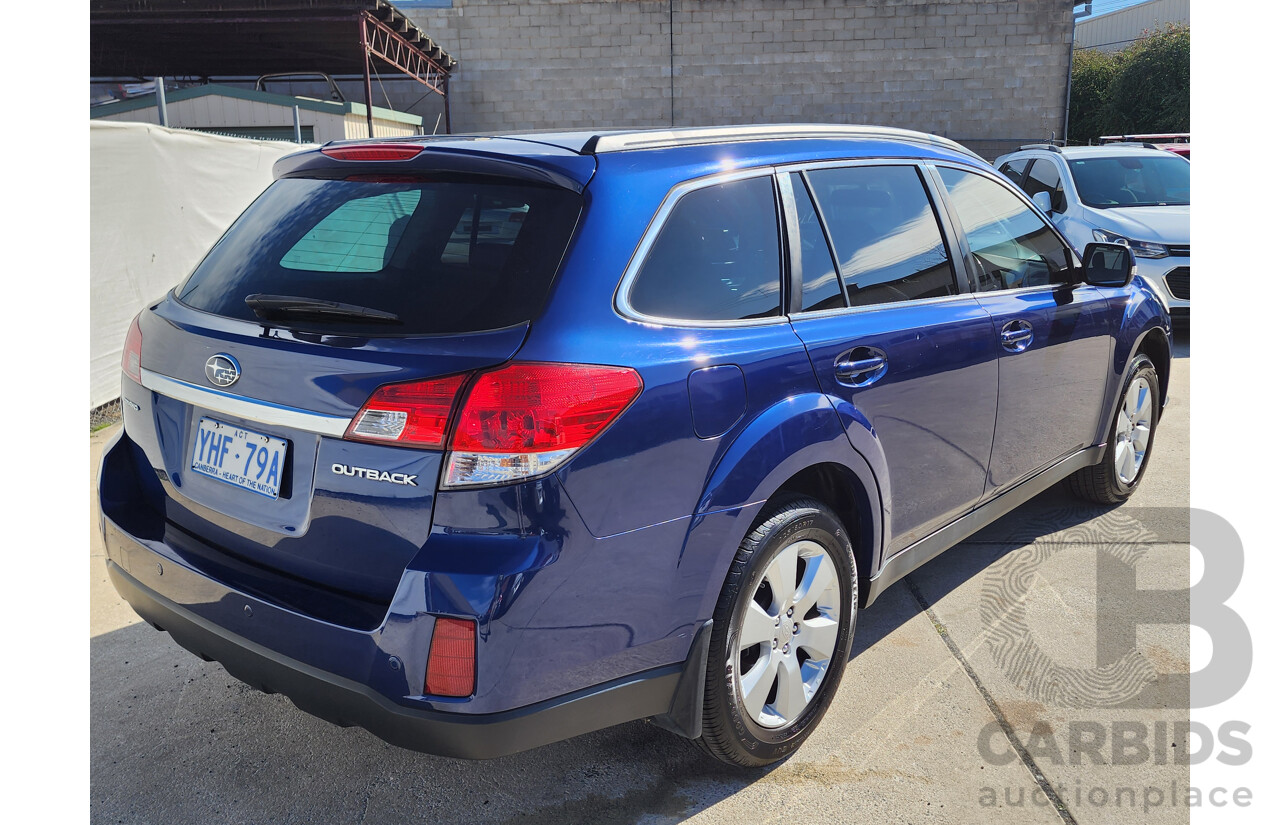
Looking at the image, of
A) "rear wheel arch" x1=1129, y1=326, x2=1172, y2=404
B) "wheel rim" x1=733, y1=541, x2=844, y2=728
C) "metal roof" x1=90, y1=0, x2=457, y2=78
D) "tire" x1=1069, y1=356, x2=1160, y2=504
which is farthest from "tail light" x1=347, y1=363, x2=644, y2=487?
"metal roof" x1=90, y1=0, x2=457, y2=78

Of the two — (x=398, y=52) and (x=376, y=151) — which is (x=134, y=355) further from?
(x=398, y=52)

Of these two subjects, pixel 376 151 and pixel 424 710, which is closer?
pixel 424 710

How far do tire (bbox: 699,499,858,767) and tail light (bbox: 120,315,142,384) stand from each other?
1674mm

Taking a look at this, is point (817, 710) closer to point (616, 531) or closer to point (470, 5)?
point (616, 531)

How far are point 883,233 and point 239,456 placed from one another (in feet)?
6.59

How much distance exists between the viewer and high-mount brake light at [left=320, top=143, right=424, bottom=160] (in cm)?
240

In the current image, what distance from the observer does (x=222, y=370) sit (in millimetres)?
2260

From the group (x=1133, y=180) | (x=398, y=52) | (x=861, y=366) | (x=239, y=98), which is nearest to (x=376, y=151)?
(x=861, y=366)

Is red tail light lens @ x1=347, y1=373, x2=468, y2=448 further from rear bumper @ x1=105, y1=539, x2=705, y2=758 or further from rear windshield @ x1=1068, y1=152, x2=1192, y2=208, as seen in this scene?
rear windshield @ x1=1068, y1=152, x2=1192, y2=208

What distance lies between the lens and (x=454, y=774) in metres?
2.67

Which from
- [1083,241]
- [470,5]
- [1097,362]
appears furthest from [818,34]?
[1097,362]

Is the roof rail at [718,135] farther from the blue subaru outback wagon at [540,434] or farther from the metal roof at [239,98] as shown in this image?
the metal roof at [239,98]
